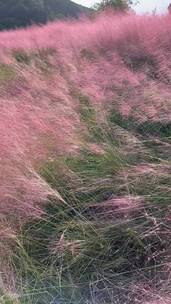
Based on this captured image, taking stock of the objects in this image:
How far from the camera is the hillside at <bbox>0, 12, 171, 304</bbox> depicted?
2678 millimetres

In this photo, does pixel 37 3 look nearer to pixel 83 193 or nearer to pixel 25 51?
pixel 25 51

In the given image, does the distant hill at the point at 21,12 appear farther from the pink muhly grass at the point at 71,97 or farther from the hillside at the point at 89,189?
the hillside at the point at 89,189

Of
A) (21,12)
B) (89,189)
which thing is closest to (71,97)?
(89,189)

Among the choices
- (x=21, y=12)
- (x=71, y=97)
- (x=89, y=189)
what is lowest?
(x=21, y=12)

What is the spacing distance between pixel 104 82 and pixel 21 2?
85.4 ft

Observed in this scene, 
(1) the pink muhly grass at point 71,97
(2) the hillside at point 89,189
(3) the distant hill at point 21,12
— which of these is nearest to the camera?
(2) the hillside at point 89,189

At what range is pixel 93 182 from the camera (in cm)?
318

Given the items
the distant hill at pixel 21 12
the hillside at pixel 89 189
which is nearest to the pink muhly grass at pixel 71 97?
the hillside at pixel 89 189

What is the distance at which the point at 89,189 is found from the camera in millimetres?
3137

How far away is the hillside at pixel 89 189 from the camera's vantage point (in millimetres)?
2678

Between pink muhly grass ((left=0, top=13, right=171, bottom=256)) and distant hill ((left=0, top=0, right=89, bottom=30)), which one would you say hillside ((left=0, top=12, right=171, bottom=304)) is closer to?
pink muhly grass ((left=0, top=13, right=171, bottom=256))

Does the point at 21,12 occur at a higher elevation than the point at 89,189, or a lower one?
lower

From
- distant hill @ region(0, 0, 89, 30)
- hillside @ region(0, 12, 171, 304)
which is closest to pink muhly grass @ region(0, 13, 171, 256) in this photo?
hillside @ region(0, 12, 171, 304)

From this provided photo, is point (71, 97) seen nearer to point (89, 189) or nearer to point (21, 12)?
point (89, 189)
